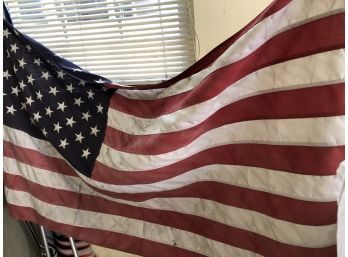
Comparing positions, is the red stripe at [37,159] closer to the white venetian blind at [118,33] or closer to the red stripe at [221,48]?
the red stripe at [221,48]

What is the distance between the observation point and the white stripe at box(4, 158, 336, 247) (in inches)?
30.1

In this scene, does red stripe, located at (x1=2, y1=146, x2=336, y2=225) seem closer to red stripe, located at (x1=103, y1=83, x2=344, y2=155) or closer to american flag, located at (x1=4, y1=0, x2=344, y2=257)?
american flag, located at (x1=4, y1=0, x2=344, y2=257)

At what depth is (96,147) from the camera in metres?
1.07

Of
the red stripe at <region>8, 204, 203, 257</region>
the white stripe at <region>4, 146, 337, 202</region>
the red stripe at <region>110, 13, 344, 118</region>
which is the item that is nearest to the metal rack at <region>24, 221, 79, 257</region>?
the red stripe at <region>8, 204, 203, 257</region>

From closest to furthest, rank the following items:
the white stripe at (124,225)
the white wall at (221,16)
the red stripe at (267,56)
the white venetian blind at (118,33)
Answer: the red stripe at (267,56) → the white stripe at (124,225) → the white wall at (221,16) → the white venetian blind at (118,33)

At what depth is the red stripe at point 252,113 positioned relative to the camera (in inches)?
27.0

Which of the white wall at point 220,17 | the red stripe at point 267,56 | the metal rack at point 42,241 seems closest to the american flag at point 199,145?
the red stripe at point 267,56

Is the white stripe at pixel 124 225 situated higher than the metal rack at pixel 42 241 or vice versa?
the white stripe at pixel 124 225

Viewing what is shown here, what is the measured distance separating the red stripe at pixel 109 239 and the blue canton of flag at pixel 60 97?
0.24 meters

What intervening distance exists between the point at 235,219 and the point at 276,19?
52cm

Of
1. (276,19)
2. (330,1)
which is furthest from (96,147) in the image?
(330,1)

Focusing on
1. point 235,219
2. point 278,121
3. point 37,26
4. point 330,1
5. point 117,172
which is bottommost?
point 235,219

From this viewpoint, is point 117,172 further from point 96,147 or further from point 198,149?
point 198,149

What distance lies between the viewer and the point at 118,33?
1360 mm
